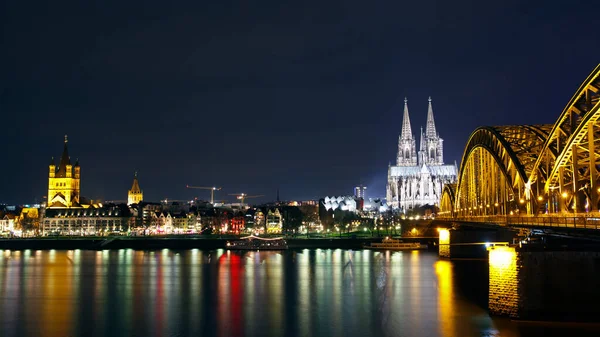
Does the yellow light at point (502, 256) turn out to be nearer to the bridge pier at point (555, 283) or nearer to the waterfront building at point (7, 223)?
the bridge pier at point (555, 283)

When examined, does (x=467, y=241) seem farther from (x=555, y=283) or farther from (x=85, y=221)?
(x=85, y=221)

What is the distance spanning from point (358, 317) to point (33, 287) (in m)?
32.1

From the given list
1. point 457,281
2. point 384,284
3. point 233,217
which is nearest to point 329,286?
point 384,284

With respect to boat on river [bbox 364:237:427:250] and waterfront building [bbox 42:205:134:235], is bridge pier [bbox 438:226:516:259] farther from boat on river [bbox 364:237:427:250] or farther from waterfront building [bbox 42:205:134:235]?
waterfront building [bbox 42:205:134:235]

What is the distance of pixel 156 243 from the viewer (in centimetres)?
13188

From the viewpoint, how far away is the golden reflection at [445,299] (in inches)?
1540

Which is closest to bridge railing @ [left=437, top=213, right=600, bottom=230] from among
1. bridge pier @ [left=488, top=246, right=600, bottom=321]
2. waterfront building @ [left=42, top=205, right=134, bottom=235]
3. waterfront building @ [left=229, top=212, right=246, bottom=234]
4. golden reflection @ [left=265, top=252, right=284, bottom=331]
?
bridge pier @ [left=488, top=246, right=600, bottom=321]

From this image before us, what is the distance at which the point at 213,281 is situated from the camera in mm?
64750

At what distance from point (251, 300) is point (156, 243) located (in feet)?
273

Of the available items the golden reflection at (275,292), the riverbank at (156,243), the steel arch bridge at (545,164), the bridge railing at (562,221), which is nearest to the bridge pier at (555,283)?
the bridge railing at (562,221)

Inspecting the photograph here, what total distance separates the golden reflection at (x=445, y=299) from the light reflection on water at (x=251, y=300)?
→ 0.08 meters

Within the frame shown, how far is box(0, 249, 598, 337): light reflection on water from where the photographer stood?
1567 inches

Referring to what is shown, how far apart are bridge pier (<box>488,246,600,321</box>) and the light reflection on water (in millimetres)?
951

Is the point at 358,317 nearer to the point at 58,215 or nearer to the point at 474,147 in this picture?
the point at 474,147
